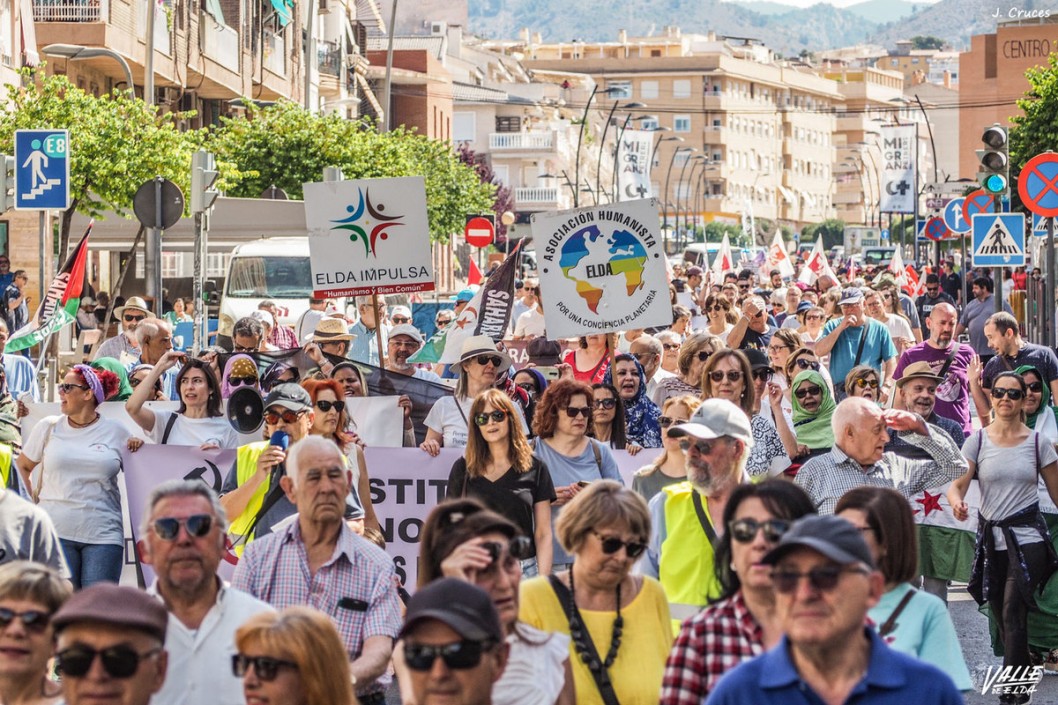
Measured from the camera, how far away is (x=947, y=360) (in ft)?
44.4

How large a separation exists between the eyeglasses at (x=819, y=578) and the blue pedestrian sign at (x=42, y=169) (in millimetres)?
12881

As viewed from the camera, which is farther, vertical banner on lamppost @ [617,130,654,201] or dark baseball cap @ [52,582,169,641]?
vertical banner on lamppost @ [617,130,654,201]

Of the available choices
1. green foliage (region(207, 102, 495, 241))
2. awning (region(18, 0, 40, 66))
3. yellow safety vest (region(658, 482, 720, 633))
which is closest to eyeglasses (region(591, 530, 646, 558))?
yellow safety vest (region(658, 482, 720, 633))

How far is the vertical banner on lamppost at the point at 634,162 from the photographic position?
253 feet

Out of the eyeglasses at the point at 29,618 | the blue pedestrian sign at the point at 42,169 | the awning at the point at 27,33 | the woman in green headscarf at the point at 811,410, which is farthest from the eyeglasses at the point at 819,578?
the awning at the point at 27,33

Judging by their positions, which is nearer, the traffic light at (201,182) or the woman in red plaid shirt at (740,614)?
the woman in red plaid shirt at (740,614)

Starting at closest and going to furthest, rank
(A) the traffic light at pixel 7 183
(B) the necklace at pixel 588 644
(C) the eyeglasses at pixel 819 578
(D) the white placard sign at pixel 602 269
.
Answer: (C) the eyeglasses at pixel 819 578 → (B) the necklace at pixel 588 644 → (D) the white placard sign at pixel 602 269 → (A) the traffic light at pixel 7 183

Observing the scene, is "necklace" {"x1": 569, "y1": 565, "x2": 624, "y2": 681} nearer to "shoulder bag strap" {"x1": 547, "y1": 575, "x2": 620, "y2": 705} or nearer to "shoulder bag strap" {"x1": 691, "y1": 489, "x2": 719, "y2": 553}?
"shoulder bag strap" {"x1": 547, "y1": 575, "x2": 620, "y2": 705}

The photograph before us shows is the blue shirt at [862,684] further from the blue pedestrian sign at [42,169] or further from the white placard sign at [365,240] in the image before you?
the blue pedestrian sign at [42,169]

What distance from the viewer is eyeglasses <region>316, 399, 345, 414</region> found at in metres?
8.94

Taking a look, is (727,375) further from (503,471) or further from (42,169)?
(42,169)

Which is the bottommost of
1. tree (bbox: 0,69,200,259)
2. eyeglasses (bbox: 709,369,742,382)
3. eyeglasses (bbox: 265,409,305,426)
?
eyeglasses (bbox: 265,409,305,426)

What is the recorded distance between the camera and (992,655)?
33.1 ft

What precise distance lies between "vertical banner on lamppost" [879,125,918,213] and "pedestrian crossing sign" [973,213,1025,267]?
4439 centimetres
